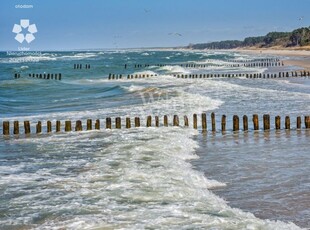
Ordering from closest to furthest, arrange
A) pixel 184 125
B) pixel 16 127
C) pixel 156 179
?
pixel 156 179
pixel 16 127
pixel 184 125

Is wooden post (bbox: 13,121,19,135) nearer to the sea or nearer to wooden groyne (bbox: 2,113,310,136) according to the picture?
wooden groyne (bbox: 2,113,310,136)

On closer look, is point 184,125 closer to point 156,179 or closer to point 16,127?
point 16,127

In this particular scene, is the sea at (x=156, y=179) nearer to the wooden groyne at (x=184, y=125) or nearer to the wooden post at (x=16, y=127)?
the wooden groyne at (x=184, y=125)

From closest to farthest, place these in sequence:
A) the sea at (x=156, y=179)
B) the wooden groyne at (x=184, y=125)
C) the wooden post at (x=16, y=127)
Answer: the sea at (x=156, y=179), the wooden groyne at (x=184, y=125), the wooden post at (x=16, y=127)

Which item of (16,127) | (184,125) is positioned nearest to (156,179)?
(184,125)

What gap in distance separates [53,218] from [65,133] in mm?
10903

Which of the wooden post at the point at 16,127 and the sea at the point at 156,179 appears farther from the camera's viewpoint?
the wooden post at the point at 16,127

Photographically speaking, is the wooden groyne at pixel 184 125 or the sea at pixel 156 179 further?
the wooden groyne at pixel 184 125

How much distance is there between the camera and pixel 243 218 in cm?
855

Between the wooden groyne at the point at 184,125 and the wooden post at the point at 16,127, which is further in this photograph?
the wooden post at the point at 16,127

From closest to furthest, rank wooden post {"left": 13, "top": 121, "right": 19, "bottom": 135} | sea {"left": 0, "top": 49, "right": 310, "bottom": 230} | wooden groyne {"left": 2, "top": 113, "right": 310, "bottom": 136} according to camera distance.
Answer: sea {"left": 0, "top": 49, "right": 310, "bottom": 230}, wooden groyne {"left": 2, "top": 113, "right": 310, "bottom": 136}, wooden post {"left": 13, "top": 121, "right": 19, "bottom": 135}

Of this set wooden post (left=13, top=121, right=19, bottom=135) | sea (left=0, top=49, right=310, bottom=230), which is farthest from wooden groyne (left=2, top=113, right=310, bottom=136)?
sea (left=0, top=49, right=310, bottom=230)

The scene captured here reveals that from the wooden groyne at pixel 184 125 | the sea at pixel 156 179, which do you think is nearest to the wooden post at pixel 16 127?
the wooden groyne at pixel 184 125

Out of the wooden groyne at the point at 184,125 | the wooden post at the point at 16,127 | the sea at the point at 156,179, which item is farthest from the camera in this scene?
the wooden post at the point at 16,127
